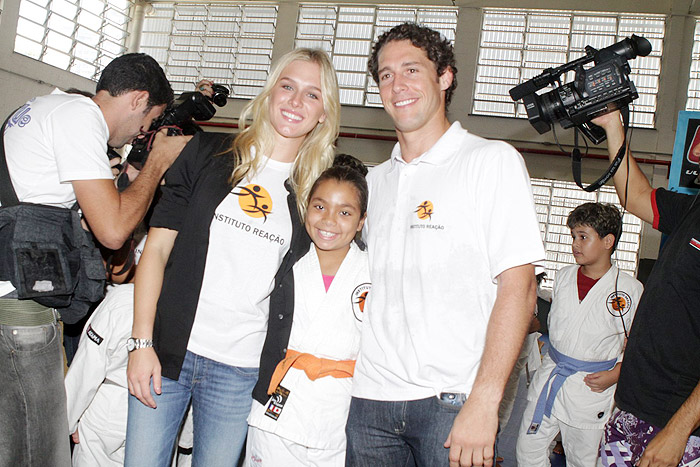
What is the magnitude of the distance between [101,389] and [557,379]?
314cm

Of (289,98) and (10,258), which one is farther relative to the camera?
(289,98)

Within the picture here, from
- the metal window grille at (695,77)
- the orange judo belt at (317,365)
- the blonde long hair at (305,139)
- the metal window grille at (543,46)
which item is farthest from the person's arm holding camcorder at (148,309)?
the metal window grille at (695,77)

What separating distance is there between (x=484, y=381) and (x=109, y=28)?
12374 millimetres

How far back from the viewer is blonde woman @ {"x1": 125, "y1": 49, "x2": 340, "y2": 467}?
1952mm

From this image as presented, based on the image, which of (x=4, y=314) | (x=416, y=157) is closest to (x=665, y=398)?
(x=416, y=157)

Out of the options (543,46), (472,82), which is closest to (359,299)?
(472,82)

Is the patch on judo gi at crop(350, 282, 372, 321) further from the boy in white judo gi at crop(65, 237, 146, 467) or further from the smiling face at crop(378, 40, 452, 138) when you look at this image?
the boy in white judo gi at crop(65, 237, 146, 467)

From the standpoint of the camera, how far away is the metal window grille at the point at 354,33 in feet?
34.7

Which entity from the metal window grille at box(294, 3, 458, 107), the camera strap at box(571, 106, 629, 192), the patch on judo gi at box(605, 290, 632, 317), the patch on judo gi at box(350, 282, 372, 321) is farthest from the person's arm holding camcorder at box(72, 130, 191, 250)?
the metal window grille at box(294, 3, 458, 107)

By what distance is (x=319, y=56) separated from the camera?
7.38 ft

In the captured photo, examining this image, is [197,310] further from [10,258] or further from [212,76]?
[212,76]

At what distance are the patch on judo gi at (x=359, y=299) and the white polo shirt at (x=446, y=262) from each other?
24 cm

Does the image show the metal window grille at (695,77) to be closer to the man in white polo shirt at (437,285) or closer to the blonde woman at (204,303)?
the man in white polo shirt at (437,285)

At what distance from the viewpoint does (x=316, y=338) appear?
2.13 meters
